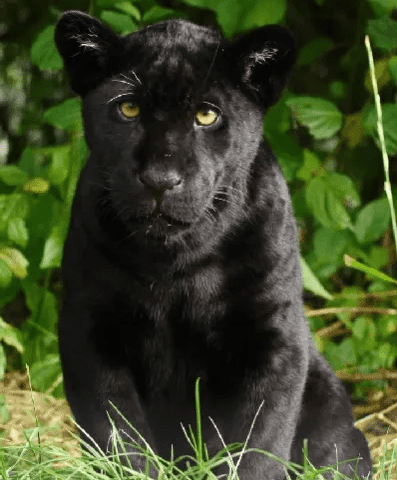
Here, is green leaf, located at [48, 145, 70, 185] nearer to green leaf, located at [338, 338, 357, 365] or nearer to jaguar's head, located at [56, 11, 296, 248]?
jaguar's head, located at [56, 11, 296, 248]

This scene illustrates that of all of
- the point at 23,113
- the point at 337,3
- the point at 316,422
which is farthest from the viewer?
the point at 23,113

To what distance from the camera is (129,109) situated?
1915mm

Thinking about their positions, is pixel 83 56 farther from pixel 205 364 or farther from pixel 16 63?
pixel 16 63

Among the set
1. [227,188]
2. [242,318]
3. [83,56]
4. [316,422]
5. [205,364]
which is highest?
[83,56]

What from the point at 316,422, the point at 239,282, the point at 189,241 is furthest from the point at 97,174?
the point at 316,422

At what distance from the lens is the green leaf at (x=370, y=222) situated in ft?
9.35

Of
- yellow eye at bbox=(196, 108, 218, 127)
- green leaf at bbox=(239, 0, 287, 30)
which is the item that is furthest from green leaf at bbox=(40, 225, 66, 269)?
yellow eye at bbox=(196, 108, 218, 127)

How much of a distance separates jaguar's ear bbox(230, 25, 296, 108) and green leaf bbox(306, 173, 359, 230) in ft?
2.60

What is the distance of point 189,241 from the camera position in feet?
6.72

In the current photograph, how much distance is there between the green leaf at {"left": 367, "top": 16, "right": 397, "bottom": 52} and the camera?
2.70m

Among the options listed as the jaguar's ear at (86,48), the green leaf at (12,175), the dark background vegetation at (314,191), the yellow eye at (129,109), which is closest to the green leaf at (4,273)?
the dark background vegetation at (314,191)

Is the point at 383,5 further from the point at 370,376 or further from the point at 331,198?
the point at 370,376

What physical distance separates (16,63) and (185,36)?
86.4 inches

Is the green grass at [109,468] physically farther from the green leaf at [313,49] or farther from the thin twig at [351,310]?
the green leaf at [313,49]
